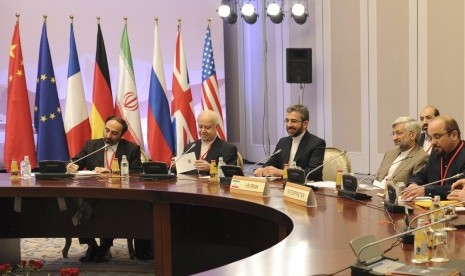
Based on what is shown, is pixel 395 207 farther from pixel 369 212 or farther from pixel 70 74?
pixel 70 74

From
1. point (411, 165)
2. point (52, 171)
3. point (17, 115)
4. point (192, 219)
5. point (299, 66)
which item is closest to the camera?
point (192, 219)

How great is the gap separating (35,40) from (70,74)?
67.6 inches

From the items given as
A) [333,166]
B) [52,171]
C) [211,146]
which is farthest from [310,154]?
[52,171]

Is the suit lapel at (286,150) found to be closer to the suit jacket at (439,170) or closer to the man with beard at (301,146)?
the man with beard at (301,146)

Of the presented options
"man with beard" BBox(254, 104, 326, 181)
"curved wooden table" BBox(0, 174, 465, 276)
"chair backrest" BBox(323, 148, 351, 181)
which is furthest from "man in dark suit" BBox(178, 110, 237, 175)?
"chair backrest" BBox(323, 148, 351, 181)

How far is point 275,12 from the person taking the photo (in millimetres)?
9414

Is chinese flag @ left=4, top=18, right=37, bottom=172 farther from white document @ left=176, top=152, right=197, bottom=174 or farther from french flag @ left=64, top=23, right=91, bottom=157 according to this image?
white document @ left=176, top=152, right=197, bottom=174

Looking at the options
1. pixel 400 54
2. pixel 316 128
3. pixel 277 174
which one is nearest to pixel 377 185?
pixel 277 174

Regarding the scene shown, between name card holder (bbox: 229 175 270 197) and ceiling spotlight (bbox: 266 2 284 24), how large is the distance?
17.9 feet

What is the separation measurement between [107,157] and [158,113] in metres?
2.11

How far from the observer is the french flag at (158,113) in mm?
7620

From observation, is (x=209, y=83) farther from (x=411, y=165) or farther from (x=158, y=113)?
(x=411, y=165)

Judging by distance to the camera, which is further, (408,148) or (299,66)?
(299,66)

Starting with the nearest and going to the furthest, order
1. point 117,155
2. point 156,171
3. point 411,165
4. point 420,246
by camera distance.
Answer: point 420,246 → point 411,165 → point 156,171 → point 117,155
